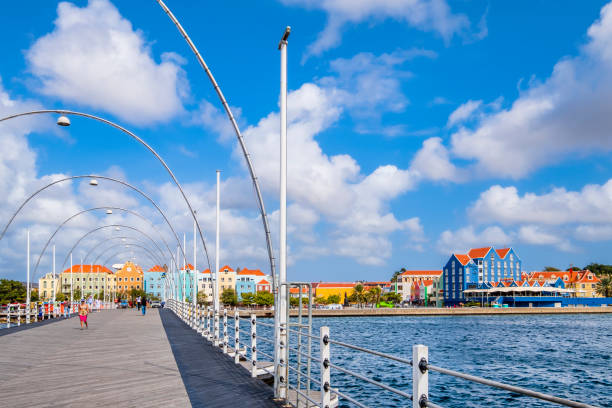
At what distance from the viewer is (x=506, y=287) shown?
123m

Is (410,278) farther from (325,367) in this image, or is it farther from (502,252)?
(325,367)

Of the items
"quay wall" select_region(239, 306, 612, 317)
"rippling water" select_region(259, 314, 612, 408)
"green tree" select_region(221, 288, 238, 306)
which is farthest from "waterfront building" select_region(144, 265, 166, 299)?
"rippling water" select_region(259, 314, 612, 408)

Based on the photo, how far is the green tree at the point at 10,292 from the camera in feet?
347

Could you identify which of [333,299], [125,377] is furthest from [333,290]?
[125,377]

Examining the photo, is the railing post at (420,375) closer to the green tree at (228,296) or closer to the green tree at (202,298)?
the green tree at (228,296)

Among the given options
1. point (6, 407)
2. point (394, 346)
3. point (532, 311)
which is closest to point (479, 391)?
point (6, 407)

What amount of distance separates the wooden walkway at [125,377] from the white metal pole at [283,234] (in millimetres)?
624

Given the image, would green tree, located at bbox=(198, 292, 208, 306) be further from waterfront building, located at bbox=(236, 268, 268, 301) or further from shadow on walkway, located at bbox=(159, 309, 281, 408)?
shadow on walkway, located at bbox=(159, 309, 281, 408)

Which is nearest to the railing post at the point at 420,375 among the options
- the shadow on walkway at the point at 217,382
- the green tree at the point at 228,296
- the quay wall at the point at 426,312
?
the shadow on walkway at the point at 217,382

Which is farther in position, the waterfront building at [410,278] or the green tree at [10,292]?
the waterfront building at [410,278]

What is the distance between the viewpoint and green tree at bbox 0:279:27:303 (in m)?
106

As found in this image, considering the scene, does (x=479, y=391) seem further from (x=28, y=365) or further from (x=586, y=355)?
(x=586, y=355)

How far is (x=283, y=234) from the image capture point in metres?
10.3

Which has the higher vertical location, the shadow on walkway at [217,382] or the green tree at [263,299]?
the shadow on walkway at [217,382]
